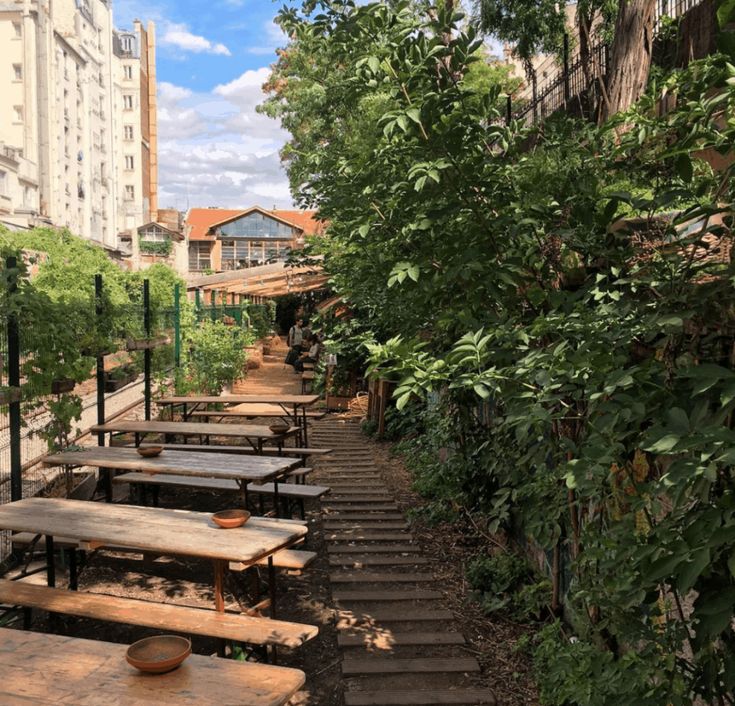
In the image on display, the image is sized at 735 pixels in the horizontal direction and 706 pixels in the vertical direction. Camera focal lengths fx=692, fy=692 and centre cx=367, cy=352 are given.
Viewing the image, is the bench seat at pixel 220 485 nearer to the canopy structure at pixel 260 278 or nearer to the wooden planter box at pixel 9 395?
the wooden planter box at pixel 9 395

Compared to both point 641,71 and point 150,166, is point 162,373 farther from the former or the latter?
point 150,166

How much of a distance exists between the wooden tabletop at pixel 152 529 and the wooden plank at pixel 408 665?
0.79 meters

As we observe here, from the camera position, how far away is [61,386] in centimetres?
604

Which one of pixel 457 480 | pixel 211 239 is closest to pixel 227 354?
pixel 457 480

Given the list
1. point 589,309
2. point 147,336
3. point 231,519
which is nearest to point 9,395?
point 231,519

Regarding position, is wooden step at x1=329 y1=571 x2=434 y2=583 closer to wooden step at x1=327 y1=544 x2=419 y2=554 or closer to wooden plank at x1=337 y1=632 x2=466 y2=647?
wooden step at x1=327 y1=544 x2=419 y2=554

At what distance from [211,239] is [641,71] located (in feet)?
151

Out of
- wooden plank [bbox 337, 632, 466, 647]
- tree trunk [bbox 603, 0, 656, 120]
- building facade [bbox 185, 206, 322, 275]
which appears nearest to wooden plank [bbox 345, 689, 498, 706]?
wooden plank [bbox 337, 632, 466, 647]

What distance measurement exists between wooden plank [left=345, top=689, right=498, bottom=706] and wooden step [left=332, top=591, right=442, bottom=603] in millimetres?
1194

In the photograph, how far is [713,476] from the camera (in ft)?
4.54

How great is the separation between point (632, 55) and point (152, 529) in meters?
4.70

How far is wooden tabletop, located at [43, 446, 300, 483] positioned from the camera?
16.9 ft

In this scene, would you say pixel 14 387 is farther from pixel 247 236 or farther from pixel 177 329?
pixel 247 236

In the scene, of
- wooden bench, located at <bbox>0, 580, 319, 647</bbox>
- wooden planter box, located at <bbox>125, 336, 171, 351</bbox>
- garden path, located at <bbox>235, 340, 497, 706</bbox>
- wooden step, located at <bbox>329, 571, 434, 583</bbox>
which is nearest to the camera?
wooden bench, located at <bbox>0, 580, 319, 647</bbox>
